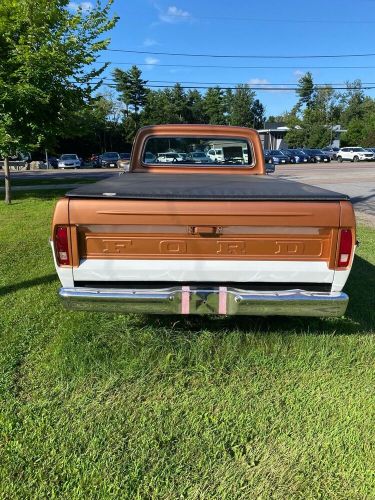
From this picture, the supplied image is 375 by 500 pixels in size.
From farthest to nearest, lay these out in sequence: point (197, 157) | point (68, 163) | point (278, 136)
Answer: point (278, 136) < point (68, 163) < point (197, 157)

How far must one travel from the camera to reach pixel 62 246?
3.10 meters

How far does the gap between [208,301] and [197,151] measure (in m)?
3.13

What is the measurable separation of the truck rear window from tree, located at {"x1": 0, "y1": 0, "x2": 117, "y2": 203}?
6.23 m

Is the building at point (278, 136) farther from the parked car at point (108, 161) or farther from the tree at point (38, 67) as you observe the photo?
the tree at point (38, 67)

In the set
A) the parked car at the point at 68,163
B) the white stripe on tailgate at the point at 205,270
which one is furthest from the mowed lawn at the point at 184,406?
the parked car at the point at 68,163

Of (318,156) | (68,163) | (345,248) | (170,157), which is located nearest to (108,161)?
(68,163)

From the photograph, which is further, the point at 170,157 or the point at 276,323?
the point at 170,157

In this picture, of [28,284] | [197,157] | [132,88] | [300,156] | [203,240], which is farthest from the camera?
[132,88]

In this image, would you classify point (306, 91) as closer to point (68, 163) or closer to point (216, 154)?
point (68, 163)

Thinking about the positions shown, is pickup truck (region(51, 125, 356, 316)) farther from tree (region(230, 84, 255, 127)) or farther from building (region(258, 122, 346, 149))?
tree (region(230, 84, 255, 127))

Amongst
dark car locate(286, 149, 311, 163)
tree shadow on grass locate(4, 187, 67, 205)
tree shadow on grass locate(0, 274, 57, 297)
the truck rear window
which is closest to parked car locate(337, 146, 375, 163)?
dark car locate(286, 149, 311, 163)

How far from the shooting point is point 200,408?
3.00m

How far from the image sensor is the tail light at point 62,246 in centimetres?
307

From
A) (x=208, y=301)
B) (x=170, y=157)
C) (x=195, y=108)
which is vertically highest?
(x=195, y=108)
